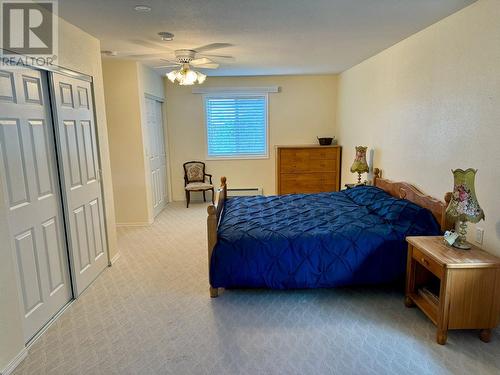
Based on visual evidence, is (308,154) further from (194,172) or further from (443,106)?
(443,106)

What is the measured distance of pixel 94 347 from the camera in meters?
2.23

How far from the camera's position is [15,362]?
80.7 inches

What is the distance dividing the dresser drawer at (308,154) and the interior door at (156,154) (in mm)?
2238

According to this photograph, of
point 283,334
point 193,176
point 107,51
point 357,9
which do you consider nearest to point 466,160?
point 357,9

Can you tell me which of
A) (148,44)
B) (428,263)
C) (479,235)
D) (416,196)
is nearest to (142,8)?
(148,44)

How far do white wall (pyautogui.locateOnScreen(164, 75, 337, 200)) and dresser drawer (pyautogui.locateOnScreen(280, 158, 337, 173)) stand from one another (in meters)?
0.74

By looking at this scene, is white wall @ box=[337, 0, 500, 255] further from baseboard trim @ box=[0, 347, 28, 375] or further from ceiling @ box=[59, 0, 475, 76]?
baseboard trim @ box=[0, 347, 28, 375]

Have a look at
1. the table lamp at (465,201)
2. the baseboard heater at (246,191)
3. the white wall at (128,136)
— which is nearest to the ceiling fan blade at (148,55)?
the white wall at (128,136)

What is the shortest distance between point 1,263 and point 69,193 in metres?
0.93

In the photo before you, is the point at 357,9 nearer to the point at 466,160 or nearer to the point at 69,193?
the point at 466,160

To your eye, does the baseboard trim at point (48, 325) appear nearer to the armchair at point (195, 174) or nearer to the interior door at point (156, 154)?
the interior door at point (156, 154)

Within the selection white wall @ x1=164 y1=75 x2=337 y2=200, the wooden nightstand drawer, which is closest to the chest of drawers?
white wall @ x1=164 y1=75 x2=337 y2=200

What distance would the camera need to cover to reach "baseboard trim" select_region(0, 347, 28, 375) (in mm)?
1967

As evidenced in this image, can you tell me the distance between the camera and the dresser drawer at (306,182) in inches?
230
